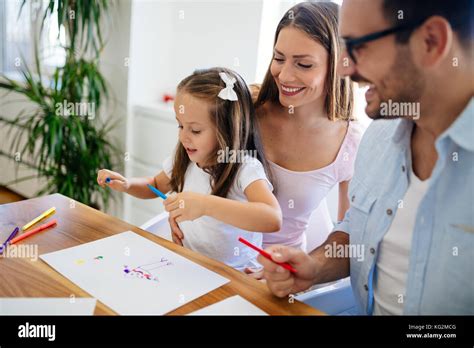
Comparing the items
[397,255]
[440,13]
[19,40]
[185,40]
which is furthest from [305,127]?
[19,40]

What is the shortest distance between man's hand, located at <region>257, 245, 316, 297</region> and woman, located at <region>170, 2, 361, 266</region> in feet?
1.68

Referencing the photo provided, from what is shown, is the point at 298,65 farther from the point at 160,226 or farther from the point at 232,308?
the point at 232,308

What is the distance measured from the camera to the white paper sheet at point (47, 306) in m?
0.74

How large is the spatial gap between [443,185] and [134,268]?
56 centimetres

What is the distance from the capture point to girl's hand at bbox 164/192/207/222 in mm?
1079

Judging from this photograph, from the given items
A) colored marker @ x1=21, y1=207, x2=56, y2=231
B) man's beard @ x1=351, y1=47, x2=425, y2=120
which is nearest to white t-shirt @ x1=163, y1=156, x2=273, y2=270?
colored marker @ x1=21, y1=207, x2=56, y2=231

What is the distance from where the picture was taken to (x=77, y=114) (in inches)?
98.5

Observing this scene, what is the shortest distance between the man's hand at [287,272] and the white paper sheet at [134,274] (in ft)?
0.28

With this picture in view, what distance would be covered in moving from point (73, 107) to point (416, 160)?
1.99 m

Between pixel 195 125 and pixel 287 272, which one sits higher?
pixel 195 125

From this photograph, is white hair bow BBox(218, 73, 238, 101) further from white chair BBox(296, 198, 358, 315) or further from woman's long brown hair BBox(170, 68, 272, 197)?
white chair BBox(296, 198, 358, 315)

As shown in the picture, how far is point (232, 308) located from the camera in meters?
0.78
